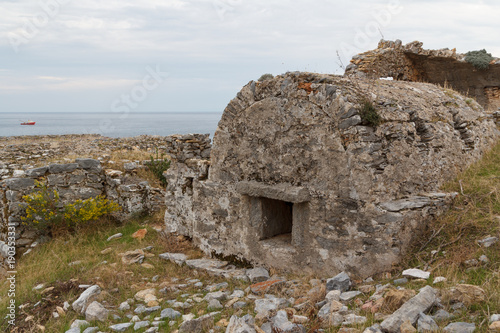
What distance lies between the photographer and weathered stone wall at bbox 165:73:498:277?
17.3 feet

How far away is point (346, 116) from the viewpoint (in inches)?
211

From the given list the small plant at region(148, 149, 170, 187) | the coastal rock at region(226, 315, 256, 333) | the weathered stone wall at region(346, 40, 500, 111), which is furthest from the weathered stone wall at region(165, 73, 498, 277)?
the small plant at region(148, 149, 170, 187)

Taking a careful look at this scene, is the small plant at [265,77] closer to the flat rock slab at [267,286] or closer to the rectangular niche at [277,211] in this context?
the rectangular niche at [277,211]

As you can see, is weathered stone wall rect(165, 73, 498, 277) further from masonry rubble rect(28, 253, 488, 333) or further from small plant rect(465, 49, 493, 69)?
small plant rect(465, 49, 493, 69)

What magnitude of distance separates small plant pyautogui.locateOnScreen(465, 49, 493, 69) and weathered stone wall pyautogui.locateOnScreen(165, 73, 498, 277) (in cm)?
559

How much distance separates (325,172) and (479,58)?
355 inches

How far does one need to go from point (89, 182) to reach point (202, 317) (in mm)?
6414

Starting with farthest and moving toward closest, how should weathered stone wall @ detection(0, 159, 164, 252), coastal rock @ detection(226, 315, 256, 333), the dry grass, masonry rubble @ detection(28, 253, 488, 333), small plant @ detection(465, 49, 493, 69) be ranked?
small plant @ detection(465, 49, 493, 69) < weathered stone wall @ detection(0, 159, 164, 252) < the dry grass < coastal rock @ detection(226, 315, 256, 333) < masonry rubble @ detection(28, 253, 488, 333)

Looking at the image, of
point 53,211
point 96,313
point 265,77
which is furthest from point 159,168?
point 96,313

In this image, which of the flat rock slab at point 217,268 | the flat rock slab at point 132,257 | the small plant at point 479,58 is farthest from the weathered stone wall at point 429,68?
the flat rock slab at point 132,257

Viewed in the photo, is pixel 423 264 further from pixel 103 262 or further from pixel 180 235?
pixel 103 262

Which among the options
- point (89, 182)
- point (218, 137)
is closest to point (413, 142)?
point (218, 137)

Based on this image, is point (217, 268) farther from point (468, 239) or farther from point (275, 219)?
point (468, 239)

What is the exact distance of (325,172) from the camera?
18.2ft
